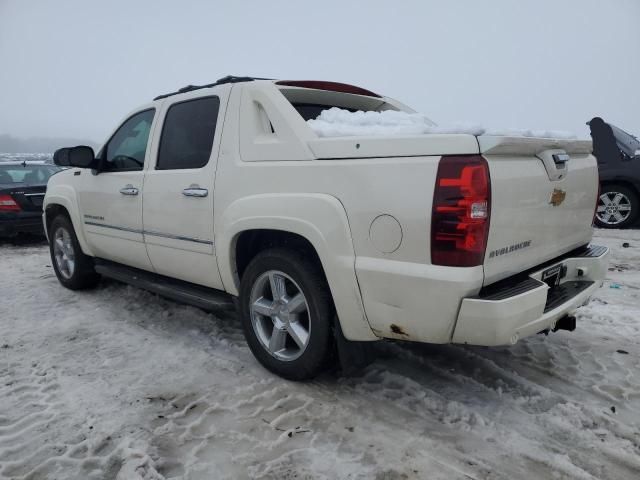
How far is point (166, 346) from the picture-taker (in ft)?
11.7

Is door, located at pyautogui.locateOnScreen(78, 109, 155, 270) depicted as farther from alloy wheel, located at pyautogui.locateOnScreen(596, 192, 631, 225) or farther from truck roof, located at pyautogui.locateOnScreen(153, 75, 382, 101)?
alloy wheel, located at pyautogui.locateOnScreen(596, 192, 631, 225)

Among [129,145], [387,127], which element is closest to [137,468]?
[387,127]

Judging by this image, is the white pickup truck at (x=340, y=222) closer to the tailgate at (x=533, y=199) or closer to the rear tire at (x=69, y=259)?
the tailgate at (x=533, y=199)

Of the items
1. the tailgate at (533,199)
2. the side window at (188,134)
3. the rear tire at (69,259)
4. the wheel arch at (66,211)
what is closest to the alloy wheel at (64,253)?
the rear tire at (69,259)

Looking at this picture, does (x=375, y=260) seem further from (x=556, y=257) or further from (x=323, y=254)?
(x=556, y=257)

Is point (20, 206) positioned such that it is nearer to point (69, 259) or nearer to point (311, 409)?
point (69, 259)

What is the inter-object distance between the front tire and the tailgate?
0.97 metres

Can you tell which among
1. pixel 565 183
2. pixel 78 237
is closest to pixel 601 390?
pixel 565 183

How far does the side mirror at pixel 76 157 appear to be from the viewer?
13.3ft

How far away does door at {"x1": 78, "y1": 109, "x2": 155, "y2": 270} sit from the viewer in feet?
12.6

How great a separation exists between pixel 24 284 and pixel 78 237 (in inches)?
56.7

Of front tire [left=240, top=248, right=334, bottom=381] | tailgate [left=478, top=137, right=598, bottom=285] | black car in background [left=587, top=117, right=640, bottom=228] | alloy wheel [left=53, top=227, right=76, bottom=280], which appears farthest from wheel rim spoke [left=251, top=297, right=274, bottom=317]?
black car in background [left=587, top=117, right=640, bottom=228]

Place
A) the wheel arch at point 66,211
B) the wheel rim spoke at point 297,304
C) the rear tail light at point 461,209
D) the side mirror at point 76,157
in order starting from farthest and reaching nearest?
the wheel arch at point 66,211 → the side mirror at point 76,157 → the wheel rim spoke at point 297,304 → the rear tail light at point 461,209

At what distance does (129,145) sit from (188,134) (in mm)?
958
